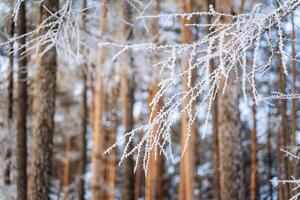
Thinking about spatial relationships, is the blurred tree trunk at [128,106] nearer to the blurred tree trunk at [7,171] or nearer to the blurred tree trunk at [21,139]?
the blurred tree trunk at [7,171]

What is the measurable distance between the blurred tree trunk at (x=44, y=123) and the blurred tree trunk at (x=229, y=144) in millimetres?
2736

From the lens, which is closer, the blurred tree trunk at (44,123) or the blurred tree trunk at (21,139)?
the blurred tree trunk at (44,123)

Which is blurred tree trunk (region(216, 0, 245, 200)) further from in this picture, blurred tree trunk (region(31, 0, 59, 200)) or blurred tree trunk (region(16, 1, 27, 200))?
blurred tree trunk (region(16, 1, 27, 200))

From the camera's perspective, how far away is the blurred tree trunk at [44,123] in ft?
26.1

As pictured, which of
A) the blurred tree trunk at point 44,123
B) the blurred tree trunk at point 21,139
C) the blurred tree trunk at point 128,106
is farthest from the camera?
the blurred tree trunk at point 128,106

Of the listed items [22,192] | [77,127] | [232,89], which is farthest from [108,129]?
[22,192]

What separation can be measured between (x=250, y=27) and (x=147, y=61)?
674 centimetres

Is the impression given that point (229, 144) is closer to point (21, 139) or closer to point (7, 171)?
point (21, 139)

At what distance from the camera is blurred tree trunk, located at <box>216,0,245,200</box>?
9.28 m

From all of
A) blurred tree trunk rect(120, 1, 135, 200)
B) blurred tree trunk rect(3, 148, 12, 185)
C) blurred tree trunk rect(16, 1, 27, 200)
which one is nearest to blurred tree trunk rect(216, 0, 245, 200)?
blurred tree trunk rect(120, 1, 135, 200)

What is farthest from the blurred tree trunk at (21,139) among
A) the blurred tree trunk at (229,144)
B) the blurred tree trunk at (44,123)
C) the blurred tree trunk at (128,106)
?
the blurred tree trunk at (128,106)

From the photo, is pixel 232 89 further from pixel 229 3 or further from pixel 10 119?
pixel 10 119

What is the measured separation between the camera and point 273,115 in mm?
15539

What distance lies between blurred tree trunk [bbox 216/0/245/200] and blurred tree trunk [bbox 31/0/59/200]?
2.74 metres
